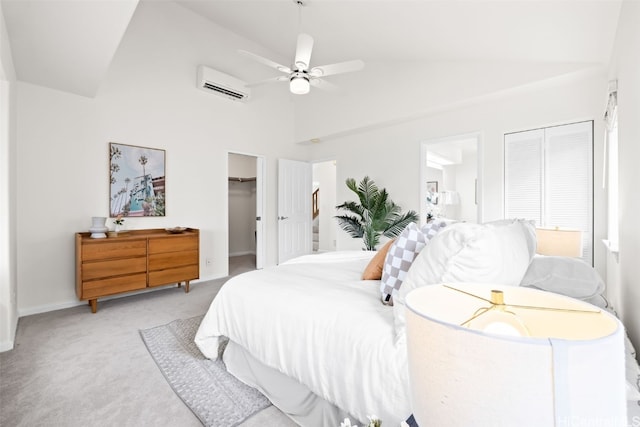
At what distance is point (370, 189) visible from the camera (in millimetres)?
4797

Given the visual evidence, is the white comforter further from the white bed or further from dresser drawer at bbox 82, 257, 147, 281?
dresser drawer at bbox 82, 257, 147, 281

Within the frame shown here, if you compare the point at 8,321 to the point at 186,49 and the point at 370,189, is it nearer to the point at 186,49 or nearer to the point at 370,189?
the point at 186,49

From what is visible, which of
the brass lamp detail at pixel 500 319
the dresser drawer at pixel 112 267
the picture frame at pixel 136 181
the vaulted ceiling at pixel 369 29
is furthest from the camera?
the picture frame at pixel 136 181

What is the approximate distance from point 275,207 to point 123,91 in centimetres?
282

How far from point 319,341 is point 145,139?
380 cm

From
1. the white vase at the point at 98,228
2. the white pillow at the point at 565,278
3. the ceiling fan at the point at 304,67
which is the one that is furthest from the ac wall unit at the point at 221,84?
the white pillow at the point at 565,278

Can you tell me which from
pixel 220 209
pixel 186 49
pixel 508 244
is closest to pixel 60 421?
pixel 508 244

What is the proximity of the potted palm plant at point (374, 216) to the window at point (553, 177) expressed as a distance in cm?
135

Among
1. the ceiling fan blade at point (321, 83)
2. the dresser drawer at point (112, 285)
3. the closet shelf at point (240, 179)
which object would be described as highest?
the ceiling fan blade at point (321, 83)

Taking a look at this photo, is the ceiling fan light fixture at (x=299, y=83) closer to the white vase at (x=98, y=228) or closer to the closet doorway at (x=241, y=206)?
the white vase at (x=98, y=228)

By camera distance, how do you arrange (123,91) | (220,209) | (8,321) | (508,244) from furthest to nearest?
(220,209) < (123,91) < (8,321) < (508,244)

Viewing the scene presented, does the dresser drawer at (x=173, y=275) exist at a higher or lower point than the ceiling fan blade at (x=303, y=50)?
lower

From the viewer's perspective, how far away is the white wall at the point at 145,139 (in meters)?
3.18

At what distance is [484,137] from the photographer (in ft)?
12.2
